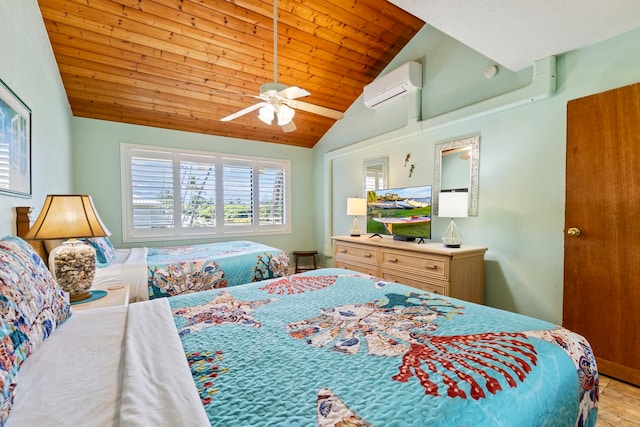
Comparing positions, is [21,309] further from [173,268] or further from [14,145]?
[173,268]

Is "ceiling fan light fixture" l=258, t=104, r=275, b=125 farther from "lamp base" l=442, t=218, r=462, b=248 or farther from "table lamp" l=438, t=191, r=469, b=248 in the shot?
"lamp base" l=442, t=218, r=462, b=248

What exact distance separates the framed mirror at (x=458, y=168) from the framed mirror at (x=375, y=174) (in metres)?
0.78

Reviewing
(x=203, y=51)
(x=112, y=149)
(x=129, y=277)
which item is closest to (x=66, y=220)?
(x=129, y=277)

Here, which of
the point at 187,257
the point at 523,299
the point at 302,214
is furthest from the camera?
the point at 302,214

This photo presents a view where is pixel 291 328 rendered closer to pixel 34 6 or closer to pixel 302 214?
pixel 34 6

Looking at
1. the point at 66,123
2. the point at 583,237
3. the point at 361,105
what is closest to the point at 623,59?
the point at 583,237

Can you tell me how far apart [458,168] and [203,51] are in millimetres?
3024

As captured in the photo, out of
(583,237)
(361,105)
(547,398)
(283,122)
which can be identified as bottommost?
(547,398)

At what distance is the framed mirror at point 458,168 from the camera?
2.84m

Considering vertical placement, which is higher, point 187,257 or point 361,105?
point 361,105

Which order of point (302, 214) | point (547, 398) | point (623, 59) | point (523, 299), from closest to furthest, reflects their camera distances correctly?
point (547, 398), point (623, 59), point (523, 299), point (302, 214)

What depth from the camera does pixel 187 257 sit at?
2941mm

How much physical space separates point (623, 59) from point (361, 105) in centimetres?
276

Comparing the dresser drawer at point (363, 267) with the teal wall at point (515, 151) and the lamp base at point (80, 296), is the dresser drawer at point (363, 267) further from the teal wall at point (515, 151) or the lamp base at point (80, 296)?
the lamp base at point (80, 296)
